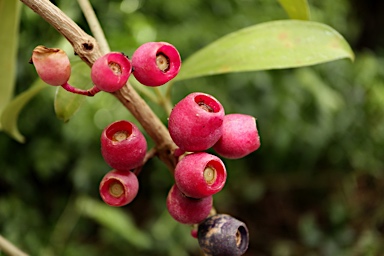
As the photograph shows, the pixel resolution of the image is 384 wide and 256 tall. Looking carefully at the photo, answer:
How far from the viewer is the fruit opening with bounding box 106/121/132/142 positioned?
439 mm

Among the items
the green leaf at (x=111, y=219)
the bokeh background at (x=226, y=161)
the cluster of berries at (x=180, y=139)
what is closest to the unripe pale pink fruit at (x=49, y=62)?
the cluster of berries at (x=180, y=139)

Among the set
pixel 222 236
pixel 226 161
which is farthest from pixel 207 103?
pixel 226 161

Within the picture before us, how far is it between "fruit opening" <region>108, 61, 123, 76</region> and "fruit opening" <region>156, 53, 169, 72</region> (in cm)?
3

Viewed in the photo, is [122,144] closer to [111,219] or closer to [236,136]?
[236,136]

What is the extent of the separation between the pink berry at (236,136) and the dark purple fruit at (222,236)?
0.07 meters

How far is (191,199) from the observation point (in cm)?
46

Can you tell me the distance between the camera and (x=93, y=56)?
16.3 inches

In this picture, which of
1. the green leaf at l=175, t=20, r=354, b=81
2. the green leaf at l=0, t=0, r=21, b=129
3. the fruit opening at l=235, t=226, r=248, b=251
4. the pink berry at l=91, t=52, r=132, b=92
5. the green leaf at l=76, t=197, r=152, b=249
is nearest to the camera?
the pink berry at l=91, t=52, r=132, b=92

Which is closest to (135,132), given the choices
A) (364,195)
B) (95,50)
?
(95,50)

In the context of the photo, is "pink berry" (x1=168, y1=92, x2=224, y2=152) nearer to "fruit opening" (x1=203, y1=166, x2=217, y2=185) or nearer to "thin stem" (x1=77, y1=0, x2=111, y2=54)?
"fruit opening" (x1=203, y1=166, x2=217, y2=185)

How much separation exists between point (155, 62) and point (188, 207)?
138 mm

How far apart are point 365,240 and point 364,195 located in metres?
0.68

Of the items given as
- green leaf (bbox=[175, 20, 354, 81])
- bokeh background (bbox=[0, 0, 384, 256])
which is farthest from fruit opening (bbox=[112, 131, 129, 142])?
bokeh background (bbox=[0, 0, 384, 256])

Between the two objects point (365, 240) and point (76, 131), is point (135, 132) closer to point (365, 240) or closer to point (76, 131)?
point (76, 131)
